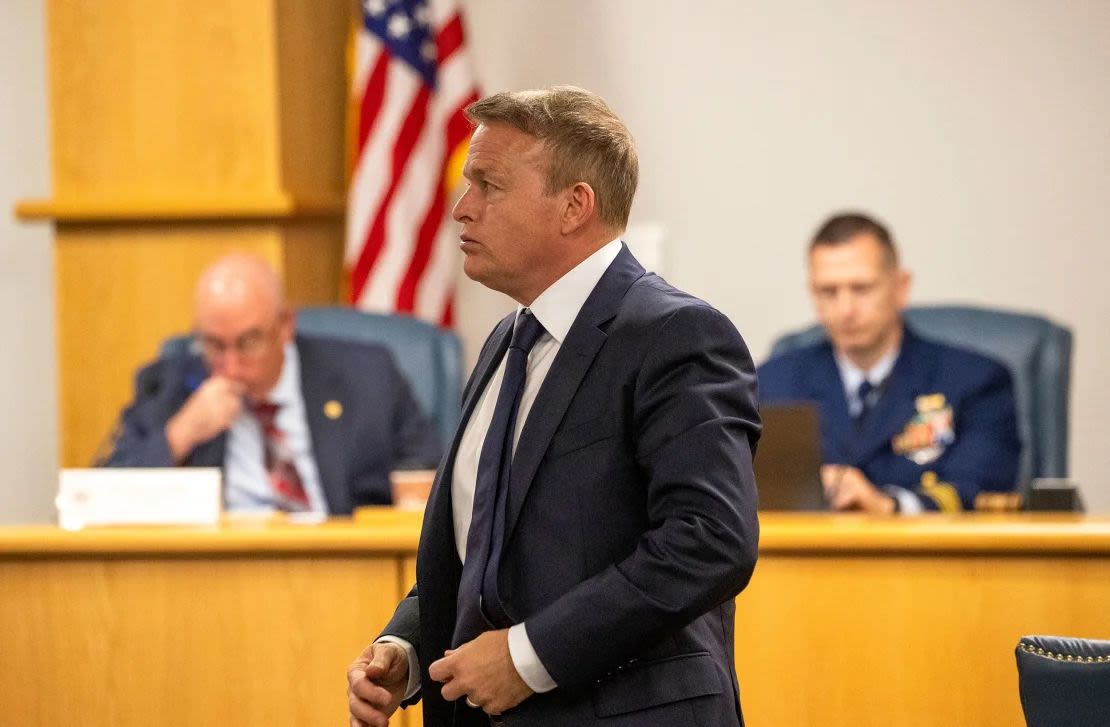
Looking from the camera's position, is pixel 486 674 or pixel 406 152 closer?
pixel 486 674

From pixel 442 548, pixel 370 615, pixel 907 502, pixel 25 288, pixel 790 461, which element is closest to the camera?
pixel 442 548

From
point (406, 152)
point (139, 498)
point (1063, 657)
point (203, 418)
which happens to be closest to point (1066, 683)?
point (1063, 657)

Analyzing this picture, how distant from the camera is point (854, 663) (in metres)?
2.34

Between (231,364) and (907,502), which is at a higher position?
(231,364)

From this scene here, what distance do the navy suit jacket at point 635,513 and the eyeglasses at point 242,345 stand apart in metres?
2.38

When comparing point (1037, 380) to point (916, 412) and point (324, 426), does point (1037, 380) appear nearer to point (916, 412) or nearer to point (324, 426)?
point (916, 412)

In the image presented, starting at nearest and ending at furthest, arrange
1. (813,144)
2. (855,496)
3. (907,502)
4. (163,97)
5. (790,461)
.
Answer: (790,461) < (855,496) < (907,502) < (163,97) < (813,144)

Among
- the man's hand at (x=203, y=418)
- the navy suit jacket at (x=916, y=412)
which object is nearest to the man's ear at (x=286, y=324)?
the man's hand at (x=203, y=418)

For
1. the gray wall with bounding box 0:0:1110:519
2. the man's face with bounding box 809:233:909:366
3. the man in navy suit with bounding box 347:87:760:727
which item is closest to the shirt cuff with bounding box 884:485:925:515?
the man's face with bounding box 809:233:909:366

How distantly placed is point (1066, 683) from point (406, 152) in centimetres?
371

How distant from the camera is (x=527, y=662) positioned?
1.56 m

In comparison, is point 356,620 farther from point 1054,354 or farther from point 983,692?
point 1054,354

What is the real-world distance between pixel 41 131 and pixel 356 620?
11.2 feet

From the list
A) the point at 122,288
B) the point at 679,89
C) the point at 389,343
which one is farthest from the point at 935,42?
the point at 122,288
